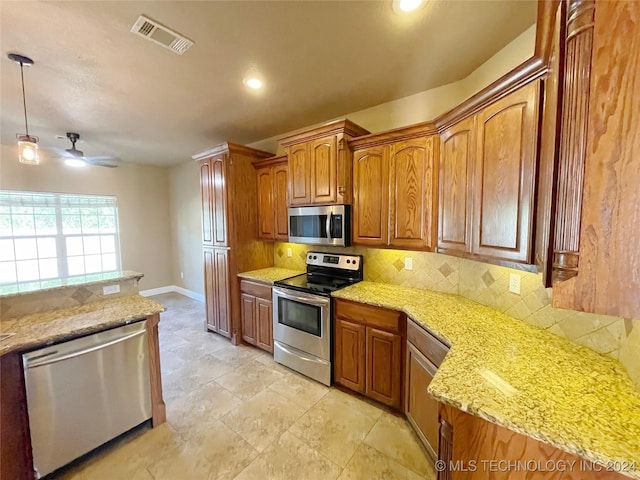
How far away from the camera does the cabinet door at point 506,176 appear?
1274 millimetres

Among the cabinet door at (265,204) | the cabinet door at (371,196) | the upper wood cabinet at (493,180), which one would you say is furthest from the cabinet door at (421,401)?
the cabinet door at (265,204)

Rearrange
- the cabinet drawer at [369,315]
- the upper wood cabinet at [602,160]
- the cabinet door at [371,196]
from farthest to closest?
1. the cabinet door at [371,196]
2. the cabinet drawer at [369,315]
3. the upper wood cabinet at [602,160]

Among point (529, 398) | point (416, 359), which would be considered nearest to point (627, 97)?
point (529, 398)

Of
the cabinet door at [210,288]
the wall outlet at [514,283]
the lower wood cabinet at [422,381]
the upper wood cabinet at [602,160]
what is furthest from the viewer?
the cabinet door at [210,288]

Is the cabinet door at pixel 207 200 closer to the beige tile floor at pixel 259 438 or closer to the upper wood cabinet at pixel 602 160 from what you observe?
the beige tile floor at pixel 259 438

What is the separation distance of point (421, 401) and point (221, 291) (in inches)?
108

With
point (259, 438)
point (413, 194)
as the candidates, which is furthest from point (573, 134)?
point (259, 438)

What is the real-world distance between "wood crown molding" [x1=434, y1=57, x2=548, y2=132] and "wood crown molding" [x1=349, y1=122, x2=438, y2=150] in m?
0.20

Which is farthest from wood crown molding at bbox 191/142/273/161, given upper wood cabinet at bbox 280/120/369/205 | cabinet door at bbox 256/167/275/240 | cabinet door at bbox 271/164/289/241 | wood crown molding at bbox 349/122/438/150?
wood crown molding at bbox 349/122/438/150

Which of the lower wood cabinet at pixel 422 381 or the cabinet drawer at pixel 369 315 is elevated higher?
the cabinet drawer at pixel 369 315

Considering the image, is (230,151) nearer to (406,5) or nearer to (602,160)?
(406,5)

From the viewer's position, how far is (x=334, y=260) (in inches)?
117

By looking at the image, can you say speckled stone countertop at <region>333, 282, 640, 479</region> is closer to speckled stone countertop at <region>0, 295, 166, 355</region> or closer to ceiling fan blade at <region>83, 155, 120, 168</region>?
speckled stone countertop at <region>0, 295, 166, 355</region>

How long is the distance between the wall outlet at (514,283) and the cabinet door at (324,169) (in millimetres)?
1620
